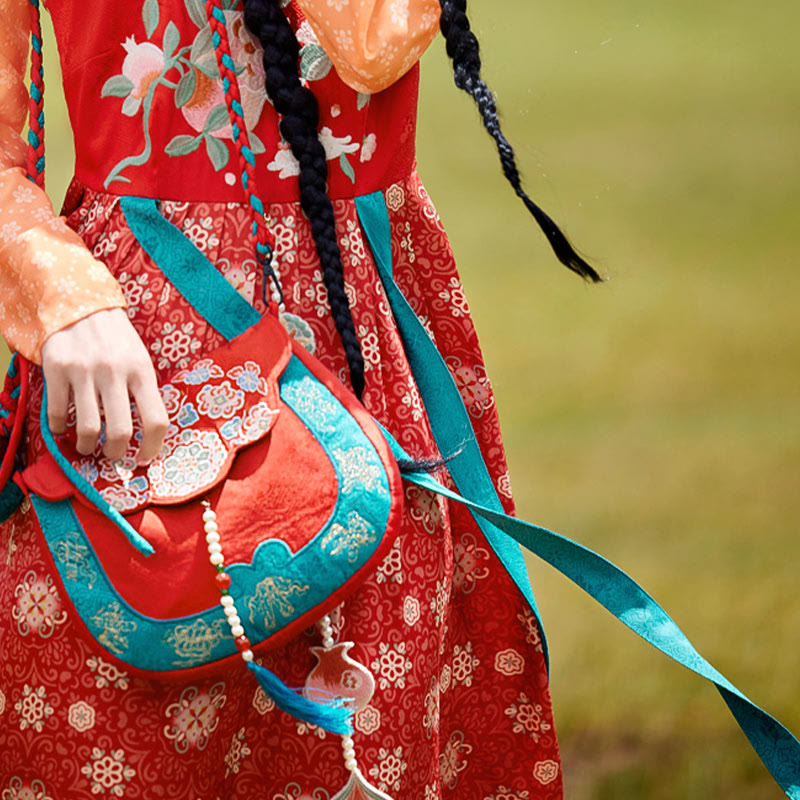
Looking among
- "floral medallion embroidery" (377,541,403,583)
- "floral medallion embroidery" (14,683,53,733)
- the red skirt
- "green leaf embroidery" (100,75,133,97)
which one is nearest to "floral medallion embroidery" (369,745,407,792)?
the red skirt

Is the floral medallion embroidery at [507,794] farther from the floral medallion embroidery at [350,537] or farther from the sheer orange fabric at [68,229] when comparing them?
the sheer orange fabric at [68,229]

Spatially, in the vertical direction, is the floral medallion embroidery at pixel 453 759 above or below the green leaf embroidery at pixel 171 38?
below

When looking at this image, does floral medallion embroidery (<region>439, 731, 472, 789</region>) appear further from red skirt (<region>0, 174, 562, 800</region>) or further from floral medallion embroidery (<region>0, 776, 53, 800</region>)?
floral medallion embroidery (<region>0, 776, 53, 800</region>)

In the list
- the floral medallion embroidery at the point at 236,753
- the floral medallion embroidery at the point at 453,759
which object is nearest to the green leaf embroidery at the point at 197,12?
the floral medallion embroidery at the point at 236,753

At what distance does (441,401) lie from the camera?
0.95 m

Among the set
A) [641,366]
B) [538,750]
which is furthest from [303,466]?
[641,366]

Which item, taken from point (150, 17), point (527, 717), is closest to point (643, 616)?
point (527, 717)

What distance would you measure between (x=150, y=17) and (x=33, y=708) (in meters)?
0.44

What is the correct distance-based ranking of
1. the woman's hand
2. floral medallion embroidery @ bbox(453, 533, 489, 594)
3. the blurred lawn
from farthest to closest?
1. the blurred lawn
2. floral medallion embroidery @ bbox(453, 533, 489, 594)
3. the woman's hand

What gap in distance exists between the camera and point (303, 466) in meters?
0.81

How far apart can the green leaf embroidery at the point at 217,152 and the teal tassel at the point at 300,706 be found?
313 millimetres

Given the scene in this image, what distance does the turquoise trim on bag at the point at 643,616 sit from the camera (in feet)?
2.91

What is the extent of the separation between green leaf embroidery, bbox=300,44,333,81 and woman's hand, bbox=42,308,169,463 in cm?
20

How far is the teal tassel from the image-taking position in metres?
0.80
